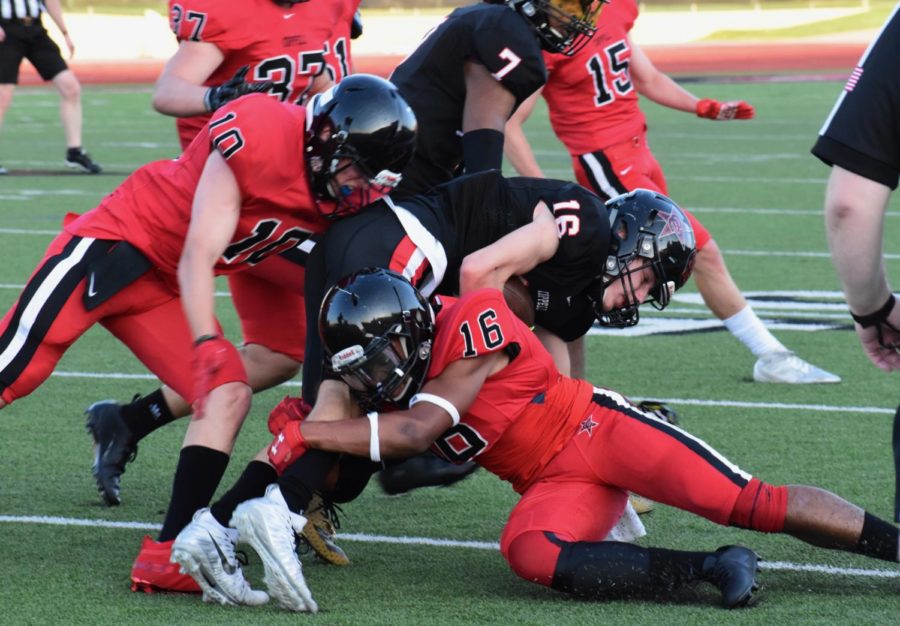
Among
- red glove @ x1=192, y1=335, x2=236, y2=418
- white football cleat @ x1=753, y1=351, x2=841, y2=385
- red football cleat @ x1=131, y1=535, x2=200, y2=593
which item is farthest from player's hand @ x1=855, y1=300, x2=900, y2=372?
white football cleat @ x1=753, y1=351, x2=841, y2=385

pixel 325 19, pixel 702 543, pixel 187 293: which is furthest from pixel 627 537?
pixel 325 19

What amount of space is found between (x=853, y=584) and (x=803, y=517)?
22 centimetres

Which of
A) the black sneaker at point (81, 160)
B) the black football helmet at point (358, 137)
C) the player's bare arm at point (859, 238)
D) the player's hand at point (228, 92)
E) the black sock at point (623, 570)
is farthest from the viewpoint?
the black sneaker at point (81, 160)

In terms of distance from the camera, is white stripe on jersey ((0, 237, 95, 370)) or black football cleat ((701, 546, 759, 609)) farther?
white stripe on jersey ((0, 237, 95, 370))

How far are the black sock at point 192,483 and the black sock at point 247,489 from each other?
0.05 m

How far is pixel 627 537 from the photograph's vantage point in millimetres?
4172

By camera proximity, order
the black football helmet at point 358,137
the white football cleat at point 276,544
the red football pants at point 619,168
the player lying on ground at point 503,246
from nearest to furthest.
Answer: the white football cleat at point 276,544 → the black football helmet at point 358,137 → the player lying on ground at point 503,246 → the red football pants at point 619,168

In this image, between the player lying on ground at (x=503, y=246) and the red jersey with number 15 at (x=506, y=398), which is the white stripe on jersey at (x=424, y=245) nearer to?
the player lying on ground at (x=503, y=246)

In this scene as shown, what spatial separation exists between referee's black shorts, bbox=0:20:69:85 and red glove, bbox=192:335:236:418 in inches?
376

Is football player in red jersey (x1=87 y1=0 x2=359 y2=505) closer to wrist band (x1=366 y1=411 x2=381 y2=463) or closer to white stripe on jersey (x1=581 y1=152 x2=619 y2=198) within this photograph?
wrist band (x1=366 y1=411 x2=381 y2=463)

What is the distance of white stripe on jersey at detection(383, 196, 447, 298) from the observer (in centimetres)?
409

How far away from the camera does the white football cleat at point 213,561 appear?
11.8 feet

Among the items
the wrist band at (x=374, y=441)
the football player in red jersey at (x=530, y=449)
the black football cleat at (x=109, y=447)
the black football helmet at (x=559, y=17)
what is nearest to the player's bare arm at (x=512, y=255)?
the football player in red jersey at (x=530, y=449)

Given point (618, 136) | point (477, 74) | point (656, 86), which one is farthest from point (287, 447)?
point (656, 86)
